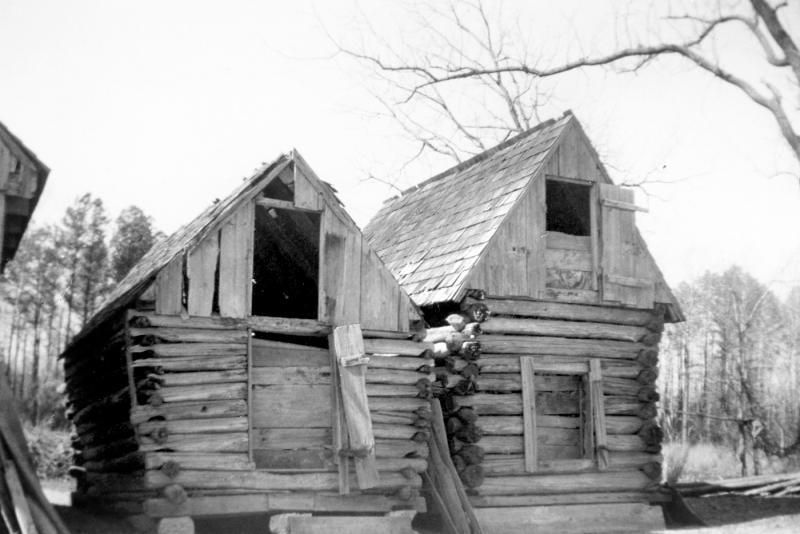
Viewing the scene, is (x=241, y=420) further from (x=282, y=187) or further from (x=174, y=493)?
(x=282, y=187)

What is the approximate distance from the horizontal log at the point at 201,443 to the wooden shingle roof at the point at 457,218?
4032 millimetres

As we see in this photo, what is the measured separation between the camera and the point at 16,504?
905 cm

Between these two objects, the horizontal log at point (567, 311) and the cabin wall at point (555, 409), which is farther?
the horizontal log at point (567, 311)

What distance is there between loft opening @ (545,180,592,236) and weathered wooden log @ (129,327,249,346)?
6.84 m

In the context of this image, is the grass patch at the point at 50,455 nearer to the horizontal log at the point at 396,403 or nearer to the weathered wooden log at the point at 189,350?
the weathered wooden log at the point at 189,350

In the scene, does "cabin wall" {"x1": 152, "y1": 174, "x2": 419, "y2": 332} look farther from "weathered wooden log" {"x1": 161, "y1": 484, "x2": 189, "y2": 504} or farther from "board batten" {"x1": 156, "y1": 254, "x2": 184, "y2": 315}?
"weathered wooden log" {"x1": 161, "y1": 484, "x2": 189, "y2": 504}

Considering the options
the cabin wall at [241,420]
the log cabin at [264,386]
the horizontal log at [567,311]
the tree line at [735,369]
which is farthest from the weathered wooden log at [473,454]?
the tree line at [735,369]

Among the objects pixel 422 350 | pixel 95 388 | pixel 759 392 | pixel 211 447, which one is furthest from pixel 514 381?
pixel 759 392

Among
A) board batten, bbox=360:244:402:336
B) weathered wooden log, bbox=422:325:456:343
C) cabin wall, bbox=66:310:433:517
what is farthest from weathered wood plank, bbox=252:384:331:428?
weathered wooden log, bbox=422:325:456:343

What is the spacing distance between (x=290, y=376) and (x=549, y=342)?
481cm

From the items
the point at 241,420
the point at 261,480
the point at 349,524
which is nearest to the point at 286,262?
the point at 241,420

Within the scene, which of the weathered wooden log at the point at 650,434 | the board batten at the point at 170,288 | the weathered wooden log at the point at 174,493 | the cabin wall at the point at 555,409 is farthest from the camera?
the weathered wooden log at the point at 650,434

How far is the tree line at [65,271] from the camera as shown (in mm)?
35094

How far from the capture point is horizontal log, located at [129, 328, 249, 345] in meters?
11.5
